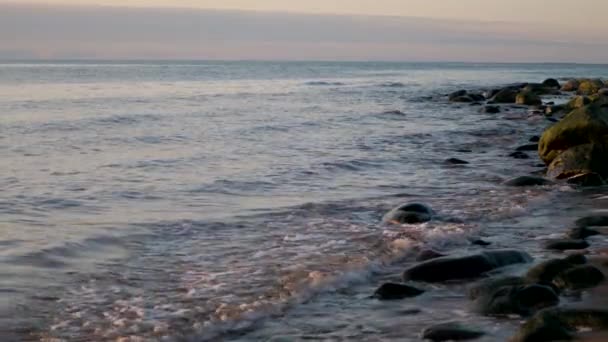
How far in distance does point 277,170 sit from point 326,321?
9.38 metres

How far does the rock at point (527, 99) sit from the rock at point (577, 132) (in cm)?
2214

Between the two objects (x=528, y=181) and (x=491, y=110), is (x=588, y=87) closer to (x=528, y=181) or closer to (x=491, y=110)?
(x=491, y=110)

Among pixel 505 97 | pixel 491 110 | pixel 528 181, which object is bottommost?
pixel 491 110

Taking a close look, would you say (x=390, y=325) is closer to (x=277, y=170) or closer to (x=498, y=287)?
(x=498, y=287)

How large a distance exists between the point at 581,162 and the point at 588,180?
596 mm

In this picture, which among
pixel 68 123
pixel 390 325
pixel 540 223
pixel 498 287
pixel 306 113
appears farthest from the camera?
pixel 306 113

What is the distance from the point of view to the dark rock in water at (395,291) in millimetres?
7047

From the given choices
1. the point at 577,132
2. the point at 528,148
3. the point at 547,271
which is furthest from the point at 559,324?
the point at 528,148

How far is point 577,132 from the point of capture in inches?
557

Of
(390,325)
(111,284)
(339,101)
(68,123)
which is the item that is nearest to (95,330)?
(111,284)

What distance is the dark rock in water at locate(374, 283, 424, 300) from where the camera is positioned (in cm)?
705

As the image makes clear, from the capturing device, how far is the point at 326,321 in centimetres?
646

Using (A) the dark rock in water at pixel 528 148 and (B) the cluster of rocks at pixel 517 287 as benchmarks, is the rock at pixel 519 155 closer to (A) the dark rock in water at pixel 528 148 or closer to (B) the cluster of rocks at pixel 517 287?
(A) the dark rock in water at pixel 528 148

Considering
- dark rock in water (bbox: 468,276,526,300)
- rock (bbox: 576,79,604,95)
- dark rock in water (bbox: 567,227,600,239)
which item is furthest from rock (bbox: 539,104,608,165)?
rock (bbox: 576,79,604,95)
